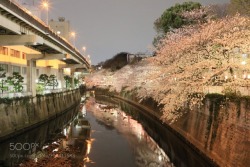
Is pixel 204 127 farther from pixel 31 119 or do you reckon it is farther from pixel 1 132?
pixel 31 119

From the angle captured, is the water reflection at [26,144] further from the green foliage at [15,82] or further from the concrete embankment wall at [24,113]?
the green foliage at [15,82]

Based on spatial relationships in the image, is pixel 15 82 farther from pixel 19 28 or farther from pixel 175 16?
pixel 175 16

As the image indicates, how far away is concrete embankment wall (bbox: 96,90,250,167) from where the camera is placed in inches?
634

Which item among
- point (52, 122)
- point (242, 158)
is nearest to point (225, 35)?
point (242, 158)

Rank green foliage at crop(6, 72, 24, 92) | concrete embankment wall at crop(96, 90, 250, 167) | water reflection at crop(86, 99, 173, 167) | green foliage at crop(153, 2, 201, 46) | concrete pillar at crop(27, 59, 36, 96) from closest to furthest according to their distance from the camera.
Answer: concrete embankment wall at crop(96, 90, 250, 167) → water reflection at crop(86, 99, 173, 167) → green foliage at crop(6, 72, 24, 92) → concrete pillar at crop(27, 59, 36, 96) → green foliage at crop(153, 2, 201, 46)

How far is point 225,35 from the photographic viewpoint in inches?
830

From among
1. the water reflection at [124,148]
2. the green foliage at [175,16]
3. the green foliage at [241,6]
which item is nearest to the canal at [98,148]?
the water reflection at [124,148]

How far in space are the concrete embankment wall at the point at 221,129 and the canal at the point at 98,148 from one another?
1069 millimetres

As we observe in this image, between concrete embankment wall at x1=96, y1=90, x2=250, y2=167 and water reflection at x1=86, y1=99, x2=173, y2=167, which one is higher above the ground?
concrete embankment wall at x1=96, y1=90, x2=250, y2=167

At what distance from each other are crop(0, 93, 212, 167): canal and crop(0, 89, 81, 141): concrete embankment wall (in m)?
0.76

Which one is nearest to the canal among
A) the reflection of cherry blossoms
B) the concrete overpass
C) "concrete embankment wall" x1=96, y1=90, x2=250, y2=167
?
"concrete embankment wall" x1=96, y1=90, x2=250, y2=167

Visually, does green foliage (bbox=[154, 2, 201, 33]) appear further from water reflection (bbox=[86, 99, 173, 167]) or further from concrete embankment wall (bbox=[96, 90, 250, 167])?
concrete embankment wall (bbox=[96, 90, 250, 167])

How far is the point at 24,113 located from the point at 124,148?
33.6ft

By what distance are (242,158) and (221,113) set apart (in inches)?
159
